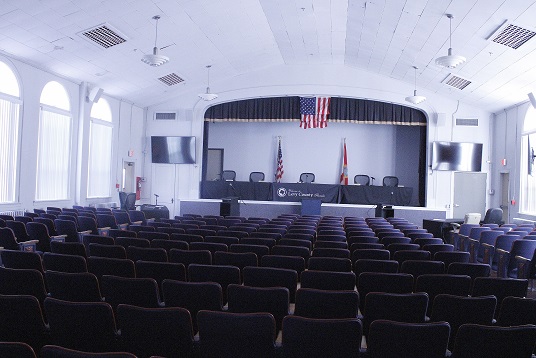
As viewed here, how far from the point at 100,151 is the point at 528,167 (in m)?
12.3

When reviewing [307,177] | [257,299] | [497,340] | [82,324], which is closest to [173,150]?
[307,177]

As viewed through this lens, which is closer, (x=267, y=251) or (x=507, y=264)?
(x=267, y=251)

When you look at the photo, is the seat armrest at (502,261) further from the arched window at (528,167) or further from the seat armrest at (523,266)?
the arched window at (528,167)

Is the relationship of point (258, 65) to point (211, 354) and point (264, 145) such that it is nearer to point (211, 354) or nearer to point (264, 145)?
point (264, 145)

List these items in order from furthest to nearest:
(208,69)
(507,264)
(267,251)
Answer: (208,69)
(507,264)
(267,251)

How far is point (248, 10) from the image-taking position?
38.4ft

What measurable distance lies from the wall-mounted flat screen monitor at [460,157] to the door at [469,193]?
0.34 metres

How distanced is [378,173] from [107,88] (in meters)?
10.2

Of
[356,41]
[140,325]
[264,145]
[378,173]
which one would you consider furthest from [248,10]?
[140,325]

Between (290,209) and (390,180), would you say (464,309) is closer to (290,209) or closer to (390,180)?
(290,209)

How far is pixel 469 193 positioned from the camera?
1602 centimetres

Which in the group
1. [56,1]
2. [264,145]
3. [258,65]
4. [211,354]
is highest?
[258,65]

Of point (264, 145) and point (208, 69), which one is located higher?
point (208, 69)

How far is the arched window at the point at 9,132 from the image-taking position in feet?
34.2
